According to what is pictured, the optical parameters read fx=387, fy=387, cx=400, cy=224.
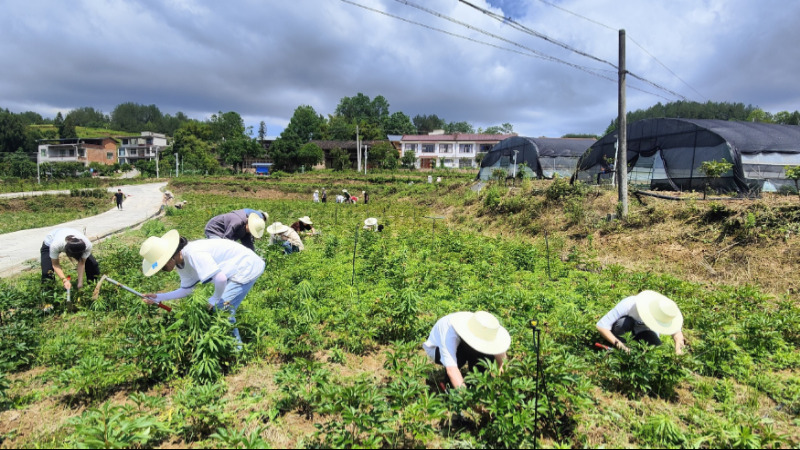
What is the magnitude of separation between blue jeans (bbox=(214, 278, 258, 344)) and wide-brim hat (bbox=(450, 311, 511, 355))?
2252 millimetres

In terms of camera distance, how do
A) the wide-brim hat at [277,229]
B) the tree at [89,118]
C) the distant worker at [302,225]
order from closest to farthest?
the wide-brim hat at [277,229] → the distant worker at [302,225] → the tree at [89,118]

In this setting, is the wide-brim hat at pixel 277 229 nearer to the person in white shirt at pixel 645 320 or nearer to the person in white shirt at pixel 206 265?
the person in white shirt at pixel 206 265

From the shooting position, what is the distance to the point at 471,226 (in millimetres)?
15453

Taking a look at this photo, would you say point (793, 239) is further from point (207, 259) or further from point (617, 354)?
point (207, 259)

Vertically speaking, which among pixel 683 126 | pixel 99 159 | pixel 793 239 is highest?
pixel 99 159

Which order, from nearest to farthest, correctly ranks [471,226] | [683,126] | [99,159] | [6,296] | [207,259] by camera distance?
[207,259] < [6,296] < [683,126] < [471,226] < [99,159]

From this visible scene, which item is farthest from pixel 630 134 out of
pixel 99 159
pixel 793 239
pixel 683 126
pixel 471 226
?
pixel 99 159

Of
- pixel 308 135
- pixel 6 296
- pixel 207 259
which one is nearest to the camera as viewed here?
pixel 207 259

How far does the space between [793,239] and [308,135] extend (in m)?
66.3

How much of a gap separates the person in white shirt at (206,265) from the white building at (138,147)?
7808 cm

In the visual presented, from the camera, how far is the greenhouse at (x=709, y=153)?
11305 mm

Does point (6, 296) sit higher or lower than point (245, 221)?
lower

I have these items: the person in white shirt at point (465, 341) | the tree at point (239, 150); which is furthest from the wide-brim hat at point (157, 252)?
the tree at point (239, 150)

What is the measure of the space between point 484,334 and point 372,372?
1.30m
